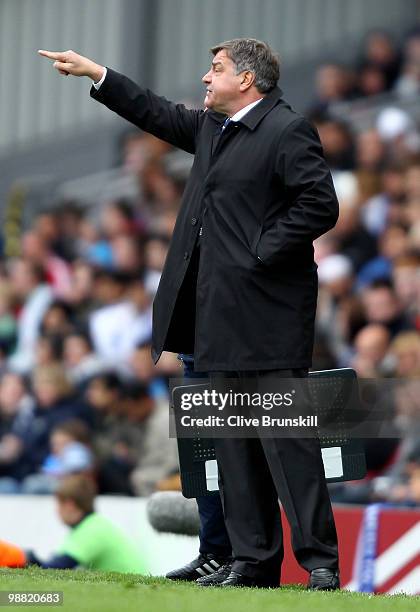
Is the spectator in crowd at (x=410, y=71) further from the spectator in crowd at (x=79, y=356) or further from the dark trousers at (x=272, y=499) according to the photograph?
the dark trousers at (x=272, y=499)

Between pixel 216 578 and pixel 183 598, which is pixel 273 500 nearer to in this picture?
pixel 216 578

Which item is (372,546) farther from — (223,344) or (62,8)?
(62,8)

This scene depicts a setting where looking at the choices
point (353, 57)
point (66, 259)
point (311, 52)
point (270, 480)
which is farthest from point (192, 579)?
point (311, 52)

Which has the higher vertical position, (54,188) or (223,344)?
(223,344)

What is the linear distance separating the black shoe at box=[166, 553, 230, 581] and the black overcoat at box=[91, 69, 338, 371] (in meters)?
0.91

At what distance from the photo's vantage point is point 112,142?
59.0 ft

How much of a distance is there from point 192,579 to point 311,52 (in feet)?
37.9

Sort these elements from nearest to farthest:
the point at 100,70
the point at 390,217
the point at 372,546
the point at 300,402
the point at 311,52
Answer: the point at 300,402 → the point at 100,70 → the point at 372,546 → the point at 390,217 → the point at 311,52

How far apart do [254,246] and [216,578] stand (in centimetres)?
136

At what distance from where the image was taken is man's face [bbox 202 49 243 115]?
610 cm

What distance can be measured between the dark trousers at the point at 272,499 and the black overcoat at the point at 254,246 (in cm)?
15

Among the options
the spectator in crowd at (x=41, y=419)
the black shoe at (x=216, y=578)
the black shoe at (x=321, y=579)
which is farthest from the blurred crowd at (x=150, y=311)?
the black shoe at (x=321, y=579)

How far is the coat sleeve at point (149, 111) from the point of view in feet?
20.8

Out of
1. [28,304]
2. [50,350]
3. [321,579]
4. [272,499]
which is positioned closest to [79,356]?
[50,350]
